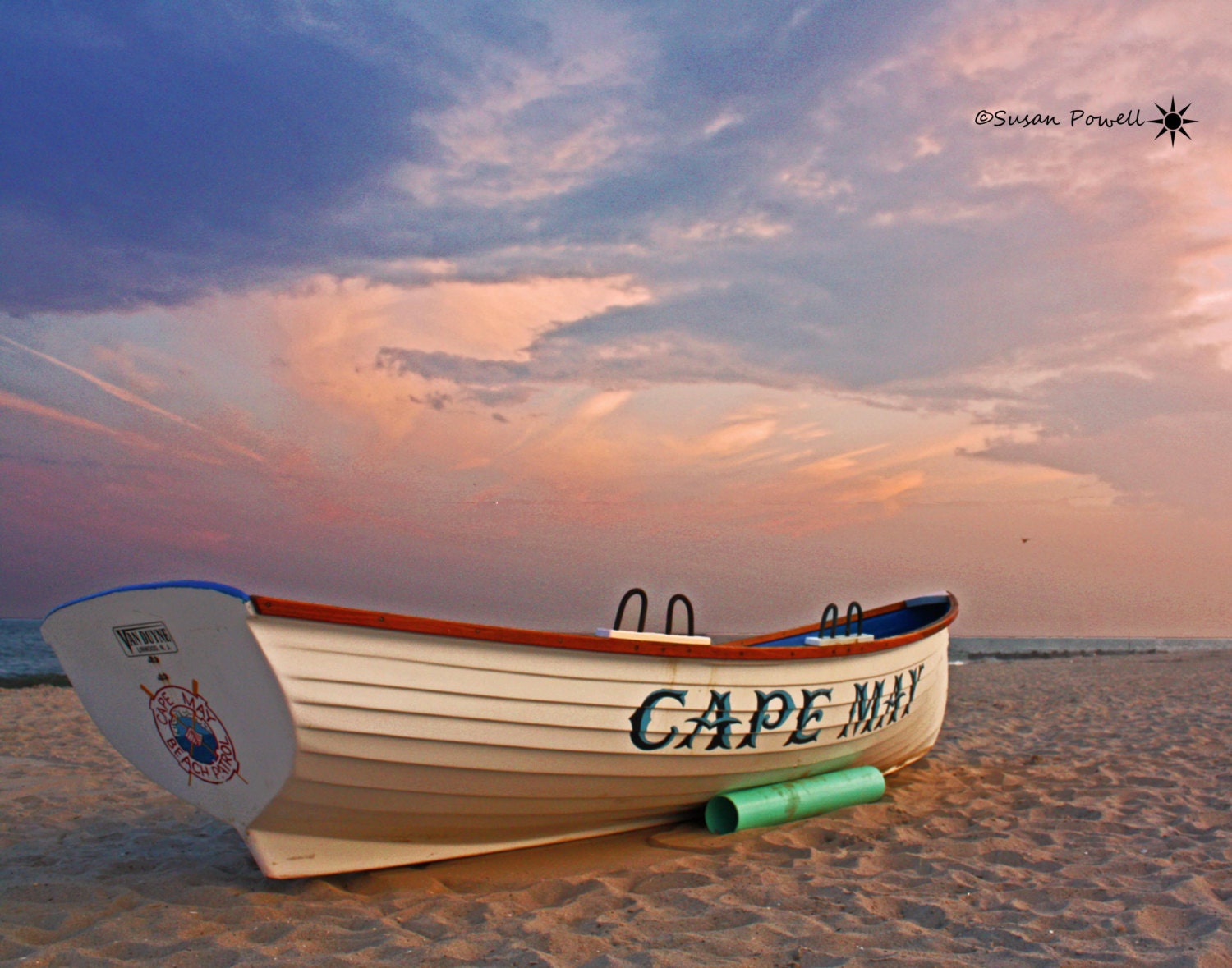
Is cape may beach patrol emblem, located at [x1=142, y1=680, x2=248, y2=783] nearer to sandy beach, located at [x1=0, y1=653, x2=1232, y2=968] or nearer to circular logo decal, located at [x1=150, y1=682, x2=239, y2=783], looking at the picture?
circular logo decal, located at [x1=150, y1=682, x2=239, y2=783]

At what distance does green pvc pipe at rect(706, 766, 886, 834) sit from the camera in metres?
5.10

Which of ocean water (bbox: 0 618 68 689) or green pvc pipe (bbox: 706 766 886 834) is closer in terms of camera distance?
green pvc pipe (bbox: 706 766 886 834)

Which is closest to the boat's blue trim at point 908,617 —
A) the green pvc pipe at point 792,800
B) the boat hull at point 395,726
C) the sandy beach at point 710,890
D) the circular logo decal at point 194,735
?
the sandy beach at point 710,890

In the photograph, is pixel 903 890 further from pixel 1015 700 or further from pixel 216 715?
pixel 1015 700

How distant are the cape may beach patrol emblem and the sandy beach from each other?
2.13ft

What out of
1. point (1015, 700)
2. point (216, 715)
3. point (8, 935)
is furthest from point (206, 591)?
point (1015, 700)

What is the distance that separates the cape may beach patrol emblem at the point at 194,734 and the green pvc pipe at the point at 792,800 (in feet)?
9.01

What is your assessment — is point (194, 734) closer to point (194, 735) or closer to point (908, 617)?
point (194, 735)

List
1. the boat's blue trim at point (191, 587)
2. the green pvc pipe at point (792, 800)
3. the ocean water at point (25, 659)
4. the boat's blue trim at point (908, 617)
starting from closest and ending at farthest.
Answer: the boat's blue trim at point (191, 587)
the green pvc pipe at point (792, 800)
the boat's blue trim at point (908, 617)
the ocean water at point (25, 659)

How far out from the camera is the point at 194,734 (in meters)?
3.84

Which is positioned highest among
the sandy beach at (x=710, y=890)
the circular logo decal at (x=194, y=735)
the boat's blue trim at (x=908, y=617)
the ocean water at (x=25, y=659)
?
the boat's blue trim at (x=908, y=617)

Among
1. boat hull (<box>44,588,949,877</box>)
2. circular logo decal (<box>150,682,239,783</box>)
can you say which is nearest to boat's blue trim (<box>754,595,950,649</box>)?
boat hull (<box>44,588,949,877</box>)

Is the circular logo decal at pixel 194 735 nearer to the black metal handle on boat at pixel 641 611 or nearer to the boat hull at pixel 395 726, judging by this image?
the boat hull at pixel 395 726

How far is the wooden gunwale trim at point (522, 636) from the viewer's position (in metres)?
3.34
